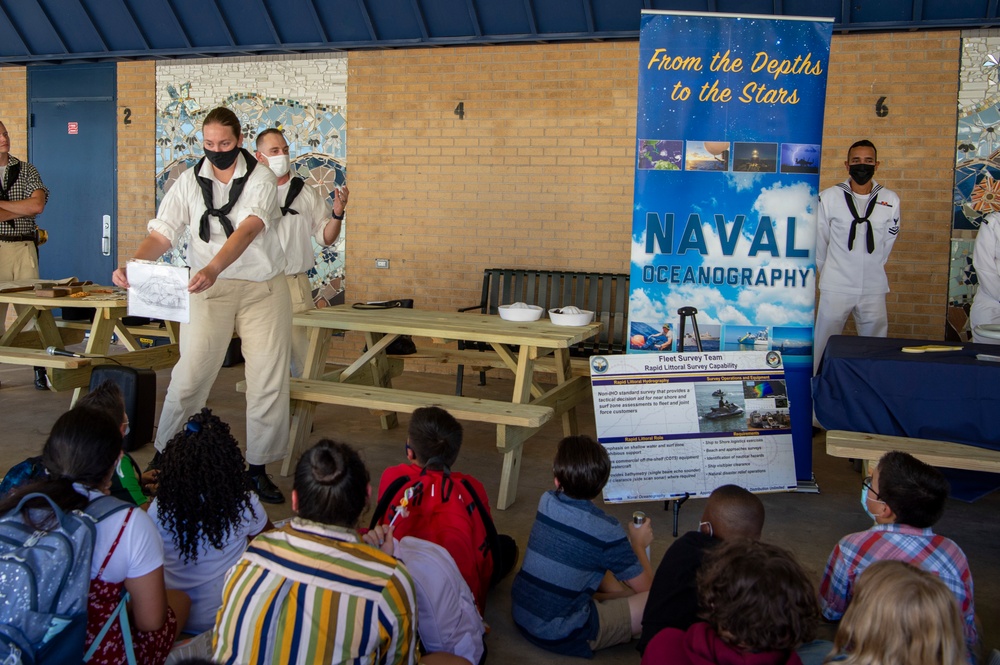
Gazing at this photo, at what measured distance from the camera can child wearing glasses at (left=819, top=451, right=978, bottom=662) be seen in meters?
2.86

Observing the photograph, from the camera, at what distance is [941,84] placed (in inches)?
271

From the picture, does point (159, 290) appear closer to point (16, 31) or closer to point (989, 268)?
point (989, 268)

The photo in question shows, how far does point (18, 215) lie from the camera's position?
672 centimetres

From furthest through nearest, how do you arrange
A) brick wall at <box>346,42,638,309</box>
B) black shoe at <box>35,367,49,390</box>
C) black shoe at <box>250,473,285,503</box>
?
brick wall at <box>346,42,638,309</box> → black shoe at <box>35,367,49,390</box> → black shoe at <box>250,473,285,503</box>

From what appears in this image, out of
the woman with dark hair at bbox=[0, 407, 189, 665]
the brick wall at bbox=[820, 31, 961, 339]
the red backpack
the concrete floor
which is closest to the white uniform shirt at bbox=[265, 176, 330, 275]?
the concrete floor

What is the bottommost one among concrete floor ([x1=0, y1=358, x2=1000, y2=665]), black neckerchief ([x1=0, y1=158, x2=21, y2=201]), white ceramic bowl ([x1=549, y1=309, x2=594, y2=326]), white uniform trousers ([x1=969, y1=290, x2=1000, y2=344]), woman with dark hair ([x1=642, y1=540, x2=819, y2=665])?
concrete floor ([x1=0, y1=358, x2=1000, y2=665])

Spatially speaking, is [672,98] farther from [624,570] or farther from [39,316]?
[39,316]

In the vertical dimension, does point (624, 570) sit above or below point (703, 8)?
below

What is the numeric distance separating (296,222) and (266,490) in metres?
2.26

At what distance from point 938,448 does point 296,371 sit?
→ 4157 millimetres

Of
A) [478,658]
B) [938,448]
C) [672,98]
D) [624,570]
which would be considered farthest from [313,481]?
[672,98]

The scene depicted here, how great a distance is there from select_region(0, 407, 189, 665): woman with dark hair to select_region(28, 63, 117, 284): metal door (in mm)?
7824

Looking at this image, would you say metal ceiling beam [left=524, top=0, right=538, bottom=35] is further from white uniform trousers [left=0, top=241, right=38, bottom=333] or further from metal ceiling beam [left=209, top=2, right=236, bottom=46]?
white uniform trousers [left=0, top=241, right=38, bottom=333]

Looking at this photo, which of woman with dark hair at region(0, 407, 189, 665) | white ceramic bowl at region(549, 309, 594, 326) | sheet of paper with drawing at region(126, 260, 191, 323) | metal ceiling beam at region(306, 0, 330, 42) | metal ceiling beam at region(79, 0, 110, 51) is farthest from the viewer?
metal ceiling beam at region(79, 0, 110, 51)
